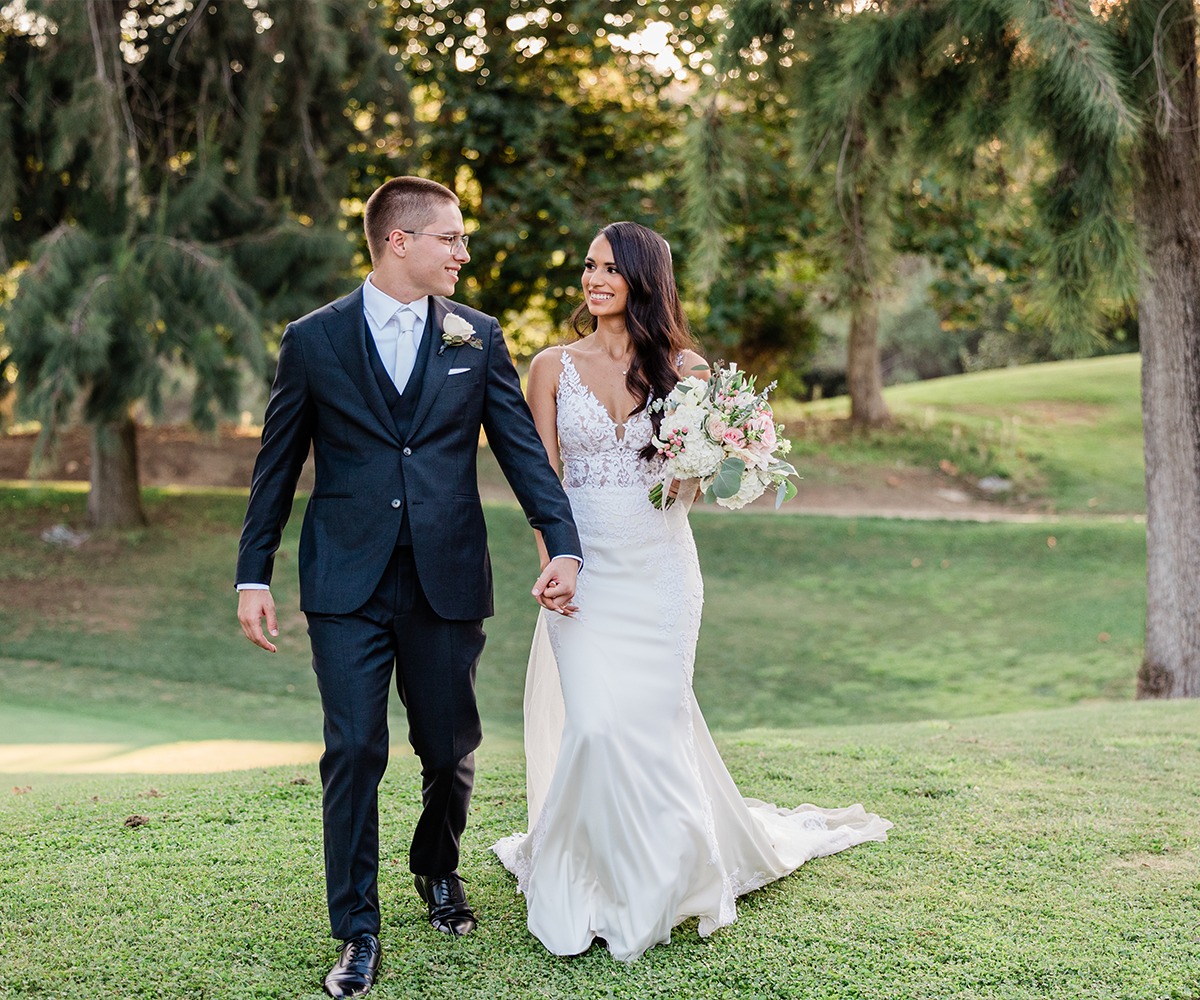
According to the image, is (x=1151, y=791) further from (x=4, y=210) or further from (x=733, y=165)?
(x=4, y=210)

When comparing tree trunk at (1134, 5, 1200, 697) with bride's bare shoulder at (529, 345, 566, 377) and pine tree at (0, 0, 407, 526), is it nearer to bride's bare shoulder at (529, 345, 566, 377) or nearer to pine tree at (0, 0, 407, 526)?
bride's bare shoulder at (529, 345, 566, 377)

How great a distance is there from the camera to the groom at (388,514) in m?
3.20

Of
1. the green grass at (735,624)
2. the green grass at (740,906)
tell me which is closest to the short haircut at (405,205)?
the green grass at (740,906)

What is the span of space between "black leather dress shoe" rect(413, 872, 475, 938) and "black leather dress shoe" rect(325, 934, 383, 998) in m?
0.34

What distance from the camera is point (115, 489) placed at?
45.7ft

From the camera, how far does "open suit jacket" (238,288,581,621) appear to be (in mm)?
3240

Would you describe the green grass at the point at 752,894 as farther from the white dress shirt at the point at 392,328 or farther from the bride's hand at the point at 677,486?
the white dress shirt at the point at 392,328

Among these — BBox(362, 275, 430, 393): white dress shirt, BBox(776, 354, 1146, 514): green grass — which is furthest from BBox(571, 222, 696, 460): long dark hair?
BBox(776, 354, 1146, 514): green grass

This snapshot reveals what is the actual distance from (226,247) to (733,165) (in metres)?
6.47

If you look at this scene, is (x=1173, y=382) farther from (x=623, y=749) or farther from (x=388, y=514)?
(x=388, y=514)

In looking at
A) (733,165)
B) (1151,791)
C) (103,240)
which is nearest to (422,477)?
(1151,791)

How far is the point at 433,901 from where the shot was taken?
357 centimetres

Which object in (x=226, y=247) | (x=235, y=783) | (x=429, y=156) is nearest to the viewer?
(x=235, y=783)

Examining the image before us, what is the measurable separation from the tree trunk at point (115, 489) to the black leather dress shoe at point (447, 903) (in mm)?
11500
